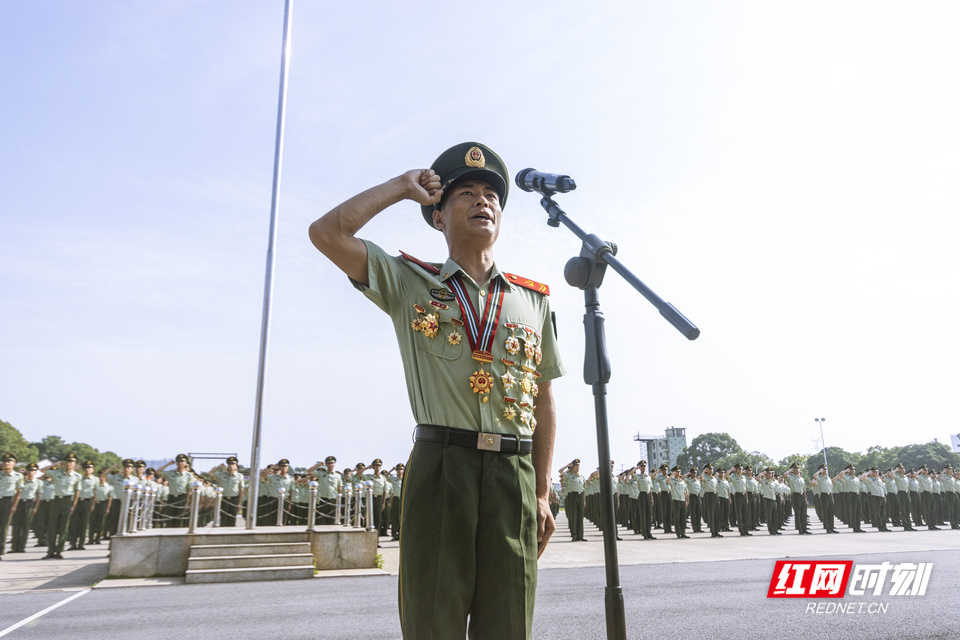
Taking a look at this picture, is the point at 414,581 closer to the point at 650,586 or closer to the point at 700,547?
→ the point at 650,586

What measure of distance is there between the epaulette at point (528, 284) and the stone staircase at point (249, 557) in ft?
26.5

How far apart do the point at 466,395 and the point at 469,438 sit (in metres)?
0.15

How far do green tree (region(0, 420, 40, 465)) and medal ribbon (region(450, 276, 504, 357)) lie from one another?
5704 centimetres

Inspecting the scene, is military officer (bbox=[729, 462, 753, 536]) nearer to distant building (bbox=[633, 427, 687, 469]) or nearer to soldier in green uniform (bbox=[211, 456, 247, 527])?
soldier in green uniform (bbox=[211, 456, 247, 527])

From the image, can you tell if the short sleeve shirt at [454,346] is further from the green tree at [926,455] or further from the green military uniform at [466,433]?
the green tree at [926,455]

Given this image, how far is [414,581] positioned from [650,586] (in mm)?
6105

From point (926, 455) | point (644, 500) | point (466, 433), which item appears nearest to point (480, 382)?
point (466, 433)

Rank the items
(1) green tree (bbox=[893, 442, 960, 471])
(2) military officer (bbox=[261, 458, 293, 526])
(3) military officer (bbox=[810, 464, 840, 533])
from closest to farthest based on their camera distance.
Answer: (2) military officer (bbox=[261, 458, 293, 526])
(3) military officer (bbox=[810, 464, 840, 533])
(1) green tree (bbox=[893, 442, 960, 471])

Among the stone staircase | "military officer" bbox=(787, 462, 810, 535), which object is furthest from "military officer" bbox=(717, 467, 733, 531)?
the stone staircase

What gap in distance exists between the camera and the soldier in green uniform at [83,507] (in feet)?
46.0

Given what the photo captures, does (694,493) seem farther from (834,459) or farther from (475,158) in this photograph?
(834,459)

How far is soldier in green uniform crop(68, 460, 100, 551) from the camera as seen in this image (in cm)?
1402

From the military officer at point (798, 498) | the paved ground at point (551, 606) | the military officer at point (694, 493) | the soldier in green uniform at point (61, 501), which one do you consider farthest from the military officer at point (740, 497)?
the soldier in green uniform at point (61, 501)

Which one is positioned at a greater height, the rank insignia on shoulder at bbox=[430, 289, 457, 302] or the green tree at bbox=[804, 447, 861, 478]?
the green tree at bbox=[804, 447, 861, 478]
